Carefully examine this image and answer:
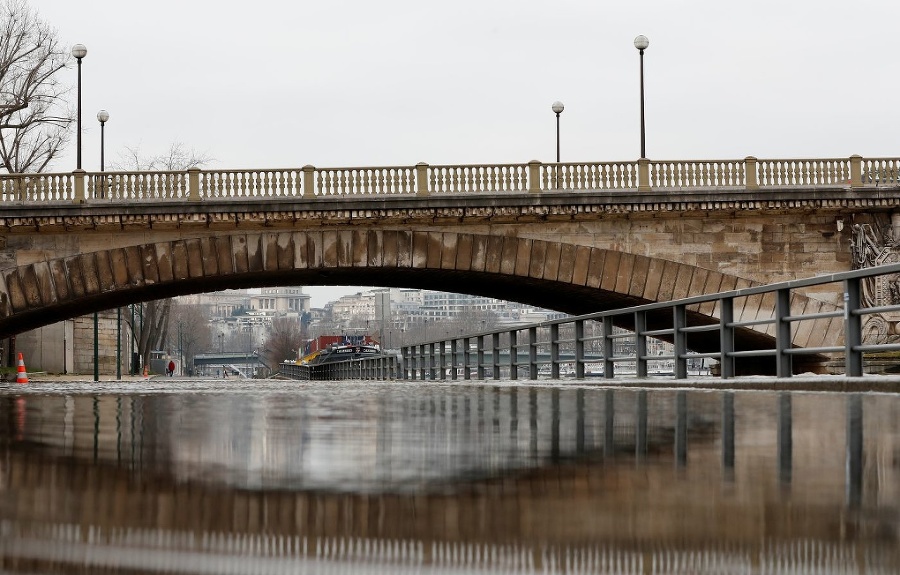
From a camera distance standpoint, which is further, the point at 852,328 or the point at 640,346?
the point at 640,346

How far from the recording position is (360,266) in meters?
43.1

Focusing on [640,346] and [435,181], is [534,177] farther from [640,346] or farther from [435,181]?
[640,346]

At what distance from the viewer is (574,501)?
12.1 feet

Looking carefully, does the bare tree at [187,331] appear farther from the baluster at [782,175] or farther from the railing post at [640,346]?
the railing post at [640,346]

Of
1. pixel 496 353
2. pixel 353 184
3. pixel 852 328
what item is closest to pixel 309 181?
pixel 353 184

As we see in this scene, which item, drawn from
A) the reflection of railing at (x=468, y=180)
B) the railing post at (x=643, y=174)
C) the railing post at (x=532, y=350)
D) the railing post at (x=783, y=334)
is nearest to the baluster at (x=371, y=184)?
the reflection of railing at (x=468, y=180)

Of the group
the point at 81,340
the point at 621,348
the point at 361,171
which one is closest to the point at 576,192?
the point at 361,171

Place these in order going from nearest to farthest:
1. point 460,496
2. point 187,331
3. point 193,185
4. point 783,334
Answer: point 460,496 < point 783,334 < point 193,185 < point 187,331

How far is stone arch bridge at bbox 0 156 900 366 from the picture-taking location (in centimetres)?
4222

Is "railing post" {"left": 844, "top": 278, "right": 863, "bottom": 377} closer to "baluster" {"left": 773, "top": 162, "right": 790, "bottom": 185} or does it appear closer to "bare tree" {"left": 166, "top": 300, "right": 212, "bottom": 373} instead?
"baluster" {"left": 773, "top": 162, "right": 790, "bottom": 185}

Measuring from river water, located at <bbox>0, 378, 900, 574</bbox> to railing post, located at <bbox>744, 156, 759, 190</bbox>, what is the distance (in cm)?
3667

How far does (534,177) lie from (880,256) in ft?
38.1

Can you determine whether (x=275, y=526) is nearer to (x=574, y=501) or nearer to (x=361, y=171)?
(x=574, y=501)

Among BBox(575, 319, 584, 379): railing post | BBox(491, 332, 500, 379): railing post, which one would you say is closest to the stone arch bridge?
BBox(491, 332, 500, 379): railing post
